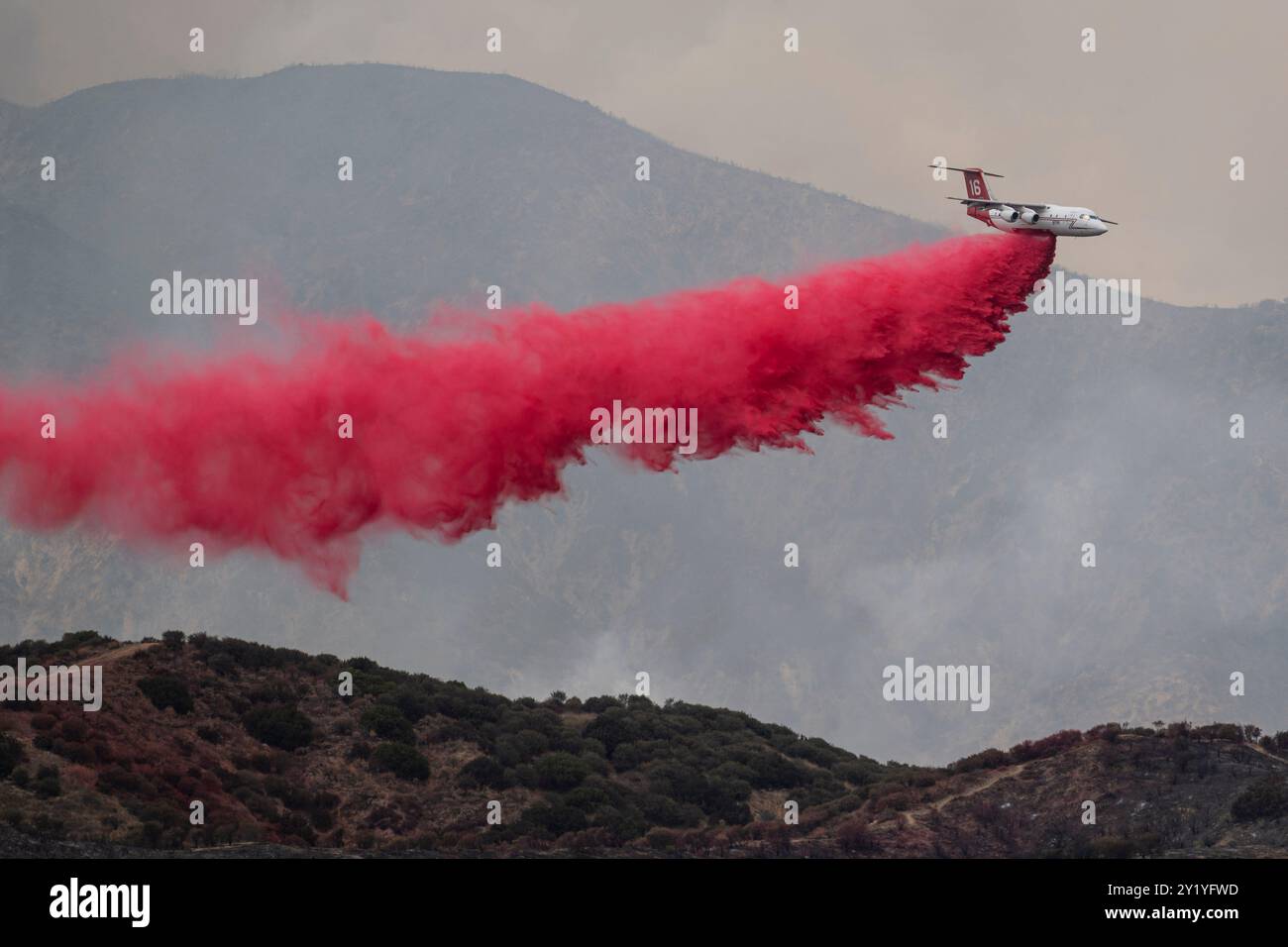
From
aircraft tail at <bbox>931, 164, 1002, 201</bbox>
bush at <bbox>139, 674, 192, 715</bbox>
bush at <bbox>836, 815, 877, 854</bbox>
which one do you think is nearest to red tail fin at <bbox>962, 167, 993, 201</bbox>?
aircraft tail at <bbox>931, 164, 1002, 201</bbox>

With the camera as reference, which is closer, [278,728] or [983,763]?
[278,728]

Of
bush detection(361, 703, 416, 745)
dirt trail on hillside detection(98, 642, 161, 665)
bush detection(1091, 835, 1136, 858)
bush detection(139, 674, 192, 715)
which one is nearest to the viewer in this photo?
bush detection(1091, 835, 1136, 858)

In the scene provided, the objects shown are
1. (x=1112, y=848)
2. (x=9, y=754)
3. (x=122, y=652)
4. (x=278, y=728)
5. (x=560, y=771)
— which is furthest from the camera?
(x=122, y=652)

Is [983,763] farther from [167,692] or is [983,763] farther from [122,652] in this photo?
[122,652]

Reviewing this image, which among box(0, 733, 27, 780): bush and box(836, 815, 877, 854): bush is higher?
box(0, 733, 27, 780): bush

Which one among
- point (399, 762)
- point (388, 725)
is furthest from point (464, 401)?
point (399, 762)

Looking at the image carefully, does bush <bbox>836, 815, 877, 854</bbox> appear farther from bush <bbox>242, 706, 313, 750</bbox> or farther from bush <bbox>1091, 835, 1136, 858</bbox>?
bush <bbox>242, 706, 313, 750</bbox>
